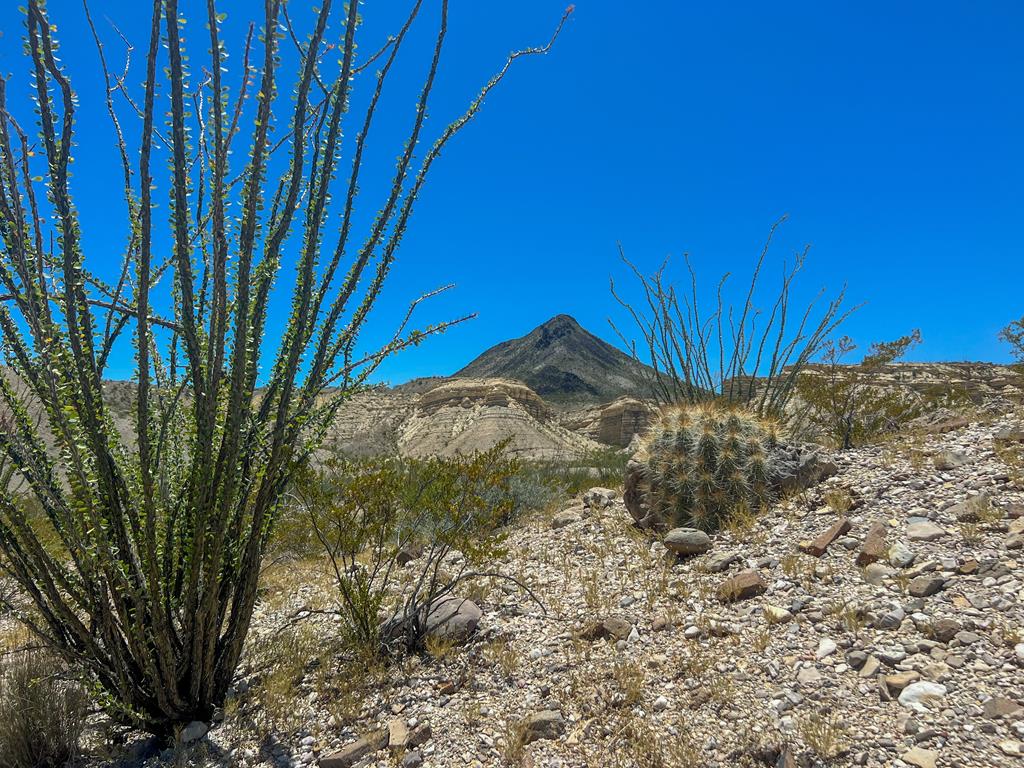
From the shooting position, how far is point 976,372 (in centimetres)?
1933

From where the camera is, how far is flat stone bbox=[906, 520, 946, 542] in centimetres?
412

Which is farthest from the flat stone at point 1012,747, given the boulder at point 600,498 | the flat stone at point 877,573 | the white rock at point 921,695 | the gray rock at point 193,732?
the boulder at point 600,498

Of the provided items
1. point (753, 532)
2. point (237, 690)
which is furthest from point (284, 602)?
point (753, 532)

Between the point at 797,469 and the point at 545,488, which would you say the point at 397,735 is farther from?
the point at 545,488

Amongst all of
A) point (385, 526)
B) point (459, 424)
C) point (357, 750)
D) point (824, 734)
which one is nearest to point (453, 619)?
point (385, 526)

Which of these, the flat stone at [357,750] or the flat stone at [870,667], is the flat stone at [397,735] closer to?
the flat stone at [357,750]

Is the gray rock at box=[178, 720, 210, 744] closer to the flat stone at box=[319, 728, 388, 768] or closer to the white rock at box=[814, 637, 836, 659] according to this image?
the flat stone at box=[319, 728, 388, 768]

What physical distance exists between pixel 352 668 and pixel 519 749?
5.06ft

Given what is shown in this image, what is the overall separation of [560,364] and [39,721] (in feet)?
198

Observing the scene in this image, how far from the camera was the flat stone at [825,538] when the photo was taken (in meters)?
4.43

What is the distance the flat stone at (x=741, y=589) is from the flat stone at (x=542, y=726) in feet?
5.43

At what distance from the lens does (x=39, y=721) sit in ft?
10.4

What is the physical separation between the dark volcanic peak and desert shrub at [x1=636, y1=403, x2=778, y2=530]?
44.7m

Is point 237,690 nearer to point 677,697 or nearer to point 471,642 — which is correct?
point 471,642
